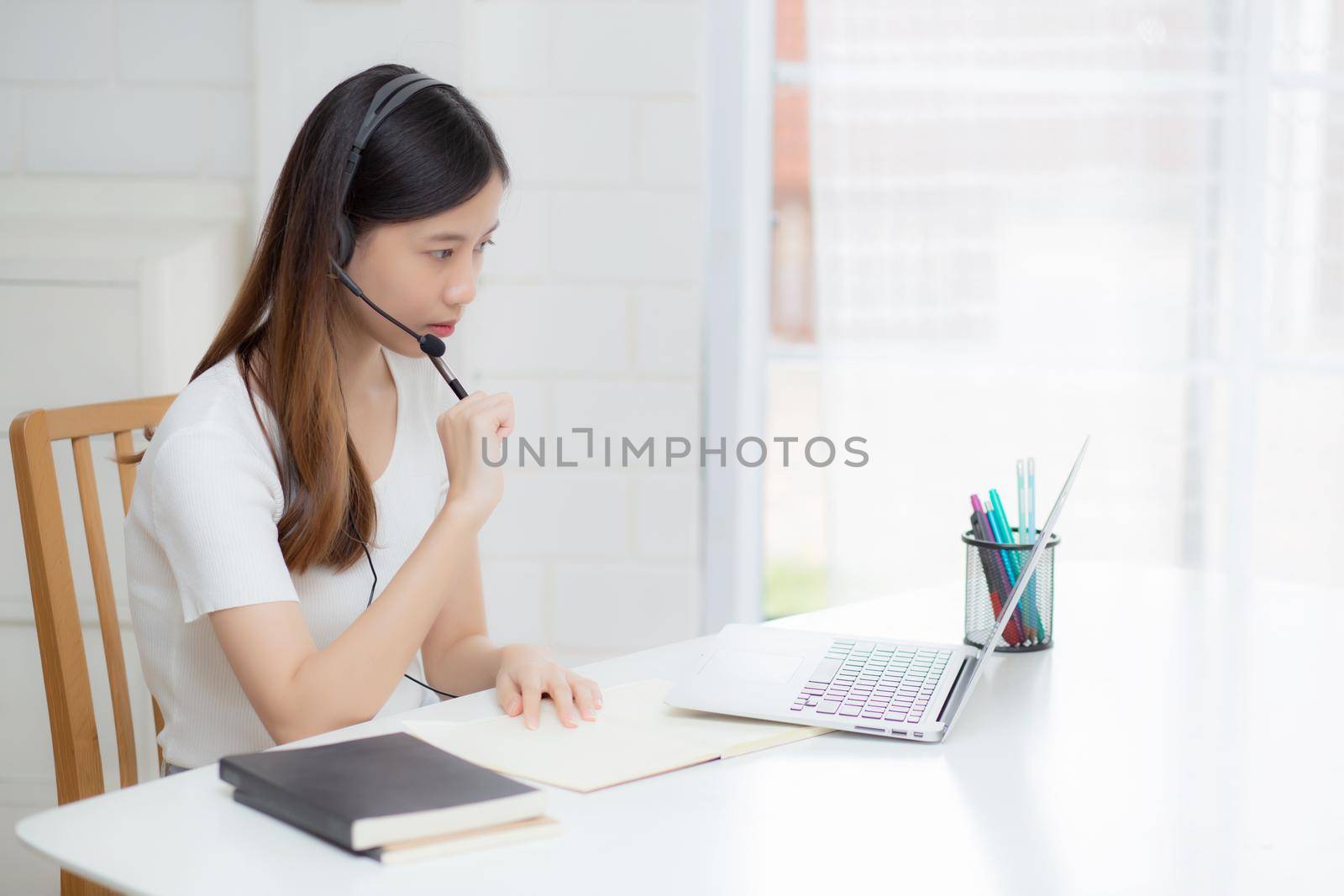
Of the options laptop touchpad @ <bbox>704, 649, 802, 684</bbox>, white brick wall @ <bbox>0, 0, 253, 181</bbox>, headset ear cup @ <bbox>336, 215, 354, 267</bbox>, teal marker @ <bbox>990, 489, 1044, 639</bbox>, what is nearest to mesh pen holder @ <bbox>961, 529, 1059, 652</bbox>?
teal marker @ <bbox>990, 489, 1044, 639</bbox>

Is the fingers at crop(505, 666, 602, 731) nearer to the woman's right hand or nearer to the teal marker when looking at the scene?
the woman's right hand

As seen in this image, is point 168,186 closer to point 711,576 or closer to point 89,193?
point 89,193

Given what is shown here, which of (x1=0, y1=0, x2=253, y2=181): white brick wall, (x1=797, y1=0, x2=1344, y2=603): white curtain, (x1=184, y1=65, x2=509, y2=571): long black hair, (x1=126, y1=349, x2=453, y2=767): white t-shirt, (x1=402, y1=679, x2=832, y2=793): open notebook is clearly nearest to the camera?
(x1=402, y1=679, x2=832, y2=793): open notebook

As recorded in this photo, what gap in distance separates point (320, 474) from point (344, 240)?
22 cm

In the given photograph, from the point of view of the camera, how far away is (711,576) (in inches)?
84.1

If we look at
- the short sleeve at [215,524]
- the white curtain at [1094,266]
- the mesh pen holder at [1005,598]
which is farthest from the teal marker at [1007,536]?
the white curtain at [1094,266]

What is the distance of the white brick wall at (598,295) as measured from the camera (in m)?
1.93

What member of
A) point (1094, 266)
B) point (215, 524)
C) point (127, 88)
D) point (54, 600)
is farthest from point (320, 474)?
point (1094, 266)

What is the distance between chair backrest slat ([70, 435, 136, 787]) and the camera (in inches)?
51.0

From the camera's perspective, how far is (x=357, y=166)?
1193 millimetres

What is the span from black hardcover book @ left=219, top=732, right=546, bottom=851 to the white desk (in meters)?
0.02

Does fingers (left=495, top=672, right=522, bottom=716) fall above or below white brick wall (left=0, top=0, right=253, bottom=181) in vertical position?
below

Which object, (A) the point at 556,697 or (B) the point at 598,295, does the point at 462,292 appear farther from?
(B) the point at 598,295

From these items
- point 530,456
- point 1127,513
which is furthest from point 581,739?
point 1127,513
